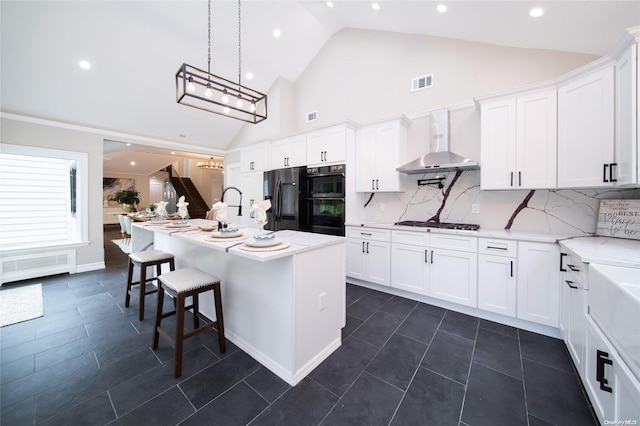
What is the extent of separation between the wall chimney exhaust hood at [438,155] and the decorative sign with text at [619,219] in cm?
117

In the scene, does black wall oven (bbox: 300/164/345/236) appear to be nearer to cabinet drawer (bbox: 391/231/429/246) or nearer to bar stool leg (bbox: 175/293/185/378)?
cabinet drawer (bbox: 391/231/429/246)

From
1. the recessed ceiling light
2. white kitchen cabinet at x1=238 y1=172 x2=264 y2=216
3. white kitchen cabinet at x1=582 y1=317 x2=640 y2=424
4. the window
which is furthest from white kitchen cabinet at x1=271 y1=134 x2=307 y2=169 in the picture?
white kitchen cabinet at x1=582 y1=317 x2=640 y2=424

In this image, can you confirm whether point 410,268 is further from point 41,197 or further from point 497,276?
point 41,197

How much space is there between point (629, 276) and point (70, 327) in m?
4.33

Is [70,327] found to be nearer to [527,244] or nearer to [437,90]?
[527,244]

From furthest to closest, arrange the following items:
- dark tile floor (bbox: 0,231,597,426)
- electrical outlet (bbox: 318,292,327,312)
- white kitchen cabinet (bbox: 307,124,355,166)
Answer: white kitchen cabinet (bbox: 307,124,355,166) < electrical outlet (bbox: 318,292,327,312) < dark tile floor (bbox: 0,231,597,426)

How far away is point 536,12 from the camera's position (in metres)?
2.16

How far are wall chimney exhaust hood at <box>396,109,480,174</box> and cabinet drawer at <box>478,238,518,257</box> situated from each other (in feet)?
3.05

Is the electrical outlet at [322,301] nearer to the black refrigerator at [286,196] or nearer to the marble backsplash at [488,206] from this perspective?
the marble backsplash at [488,206]

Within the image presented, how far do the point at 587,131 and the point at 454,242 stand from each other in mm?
1470

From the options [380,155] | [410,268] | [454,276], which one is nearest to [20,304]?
[410,268]

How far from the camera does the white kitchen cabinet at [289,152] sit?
13.6ft

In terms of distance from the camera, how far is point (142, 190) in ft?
36.5

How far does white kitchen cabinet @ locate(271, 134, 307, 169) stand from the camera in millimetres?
4133
